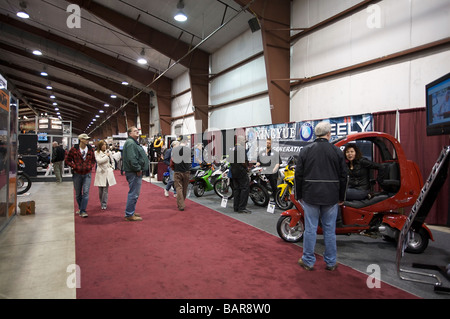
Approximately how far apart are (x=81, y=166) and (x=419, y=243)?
5.42m

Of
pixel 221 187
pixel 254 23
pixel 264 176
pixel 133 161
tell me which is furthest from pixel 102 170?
pixel 254 23

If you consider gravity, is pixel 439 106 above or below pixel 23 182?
above

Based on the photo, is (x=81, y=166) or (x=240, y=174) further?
(x=240, y=174)

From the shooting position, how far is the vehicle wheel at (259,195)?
648 centimetres

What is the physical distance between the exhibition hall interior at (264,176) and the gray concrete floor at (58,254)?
0.03m

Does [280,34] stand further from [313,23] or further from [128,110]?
[128,110]

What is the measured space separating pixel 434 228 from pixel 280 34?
6.58 m

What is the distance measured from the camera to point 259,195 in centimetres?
659

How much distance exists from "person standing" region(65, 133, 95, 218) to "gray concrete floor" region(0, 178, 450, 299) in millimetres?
460

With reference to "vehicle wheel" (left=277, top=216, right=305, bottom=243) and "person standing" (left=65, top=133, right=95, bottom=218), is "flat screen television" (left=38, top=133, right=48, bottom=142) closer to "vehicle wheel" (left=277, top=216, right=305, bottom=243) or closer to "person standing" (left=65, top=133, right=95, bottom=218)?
"person standing" (left=65, top=133, right=95, bottom=218)

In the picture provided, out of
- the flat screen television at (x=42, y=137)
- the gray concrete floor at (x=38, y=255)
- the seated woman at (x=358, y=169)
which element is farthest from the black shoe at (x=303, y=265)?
the flat screen television at (x=42, y=137)

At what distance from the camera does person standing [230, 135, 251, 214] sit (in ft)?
19.1

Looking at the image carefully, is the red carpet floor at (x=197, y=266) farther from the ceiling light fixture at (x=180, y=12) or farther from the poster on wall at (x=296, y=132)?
the ceiling light fixture at (x=180, y=12)

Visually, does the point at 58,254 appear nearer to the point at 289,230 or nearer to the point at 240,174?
the point at 289,230
